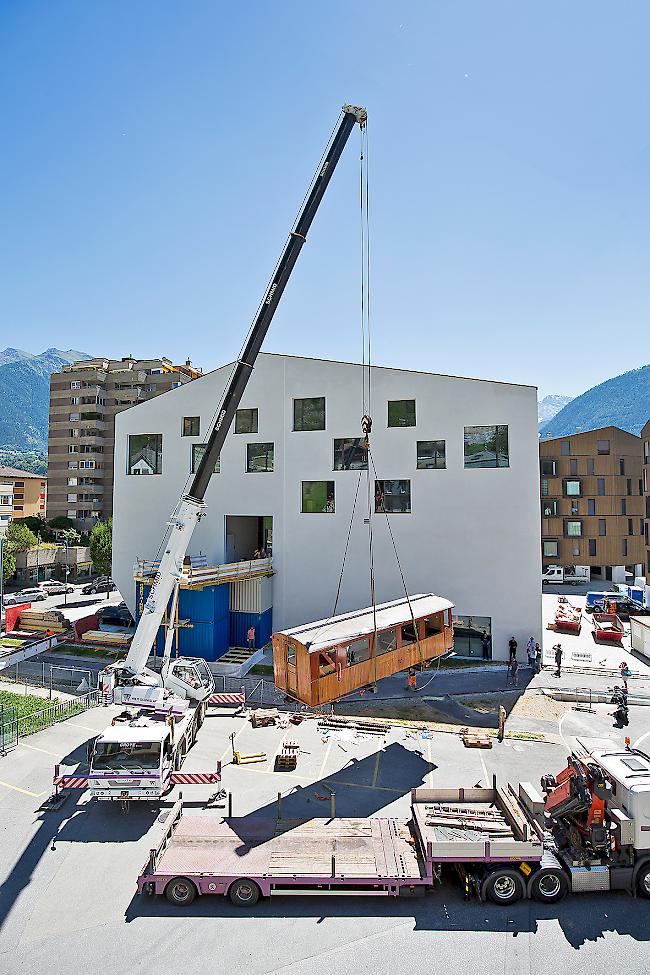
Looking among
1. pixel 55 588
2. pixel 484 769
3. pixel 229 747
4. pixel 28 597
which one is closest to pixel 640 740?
pixel 484 769

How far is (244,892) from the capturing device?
11.2 metres

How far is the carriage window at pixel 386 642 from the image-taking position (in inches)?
726

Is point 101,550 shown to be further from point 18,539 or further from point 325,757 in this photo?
point 325,757

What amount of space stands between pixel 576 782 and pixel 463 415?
2091 centimetres

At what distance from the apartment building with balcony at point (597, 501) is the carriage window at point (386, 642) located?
43.0 meters

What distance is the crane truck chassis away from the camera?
1115 cm

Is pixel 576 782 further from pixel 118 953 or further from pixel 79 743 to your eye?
pixel 79 743

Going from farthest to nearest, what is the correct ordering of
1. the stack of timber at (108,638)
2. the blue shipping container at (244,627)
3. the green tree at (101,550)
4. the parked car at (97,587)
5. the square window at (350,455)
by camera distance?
1. the parked car at (97,587)
2. the green tree at (101,550)
3. the stack of timber at (108,638)
4. the square window at (350,455)
5. the blue shipping container at (244,627)

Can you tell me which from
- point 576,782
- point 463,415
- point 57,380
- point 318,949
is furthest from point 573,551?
point 57,380

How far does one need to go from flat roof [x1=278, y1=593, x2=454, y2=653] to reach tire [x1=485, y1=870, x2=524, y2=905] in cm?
689

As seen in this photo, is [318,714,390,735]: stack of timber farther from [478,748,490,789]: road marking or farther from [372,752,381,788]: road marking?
[478,748,490,789]: road marking

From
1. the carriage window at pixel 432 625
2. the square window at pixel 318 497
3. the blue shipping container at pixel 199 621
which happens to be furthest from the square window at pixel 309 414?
the carriage window at pixel 432 625

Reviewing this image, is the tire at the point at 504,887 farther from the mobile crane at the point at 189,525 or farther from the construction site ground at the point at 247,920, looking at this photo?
the mobile crane at the point at 189,525

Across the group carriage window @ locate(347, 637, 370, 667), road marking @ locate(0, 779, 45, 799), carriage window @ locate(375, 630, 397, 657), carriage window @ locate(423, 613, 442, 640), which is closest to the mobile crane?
road marking @ locate(0, 779, 45, 799)
